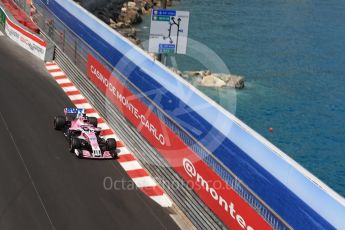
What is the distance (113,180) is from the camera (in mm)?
18047

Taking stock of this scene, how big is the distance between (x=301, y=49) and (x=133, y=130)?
52078 millimetres

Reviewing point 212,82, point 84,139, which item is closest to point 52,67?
point 84,139

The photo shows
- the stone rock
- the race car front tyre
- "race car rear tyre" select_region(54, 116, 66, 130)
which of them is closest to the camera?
the race car front tyre

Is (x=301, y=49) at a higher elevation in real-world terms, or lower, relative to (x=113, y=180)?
lower

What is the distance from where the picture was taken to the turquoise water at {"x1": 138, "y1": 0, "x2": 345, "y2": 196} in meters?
41.4

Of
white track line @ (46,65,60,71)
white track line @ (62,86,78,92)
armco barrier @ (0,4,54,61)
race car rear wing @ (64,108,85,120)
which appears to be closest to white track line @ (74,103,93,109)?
white track line @ (62,86,78,92)

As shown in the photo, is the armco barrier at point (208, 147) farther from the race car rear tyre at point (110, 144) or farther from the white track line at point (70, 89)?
the white track line at point (70, 89)

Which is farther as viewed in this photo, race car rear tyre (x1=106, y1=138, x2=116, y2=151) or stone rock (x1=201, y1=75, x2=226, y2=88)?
stone rock (x1=201, y1=75, x2=226, y2=88)

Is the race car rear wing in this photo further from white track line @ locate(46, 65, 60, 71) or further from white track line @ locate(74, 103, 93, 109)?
white track line @ locate(46, 65, 60, 71)

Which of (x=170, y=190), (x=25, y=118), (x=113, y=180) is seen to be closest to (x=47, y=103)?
(x=25, y=118)

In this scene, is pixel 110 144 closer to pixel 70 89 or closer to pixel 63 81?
pixel 70 89

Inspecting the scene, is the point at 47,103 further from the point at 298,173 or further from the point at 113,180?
the point at 298,173

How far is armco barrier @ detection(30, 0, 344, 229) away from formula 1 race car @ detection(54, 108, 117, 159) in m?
1.46
